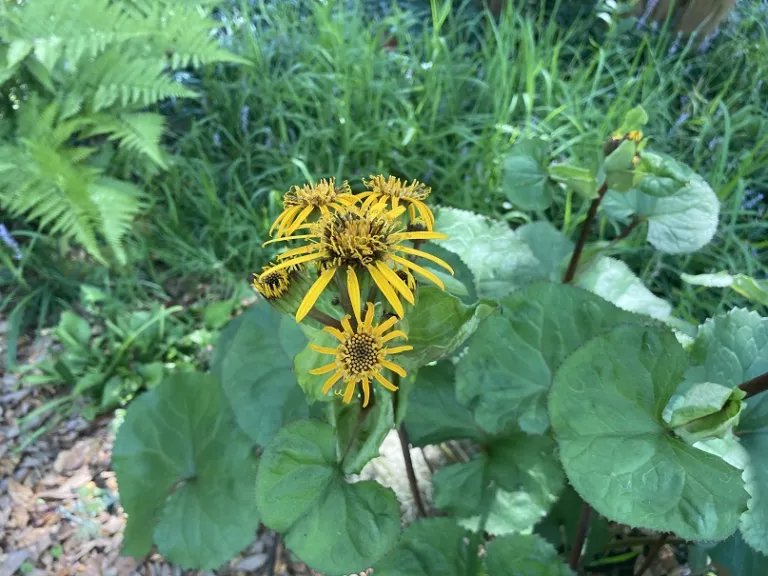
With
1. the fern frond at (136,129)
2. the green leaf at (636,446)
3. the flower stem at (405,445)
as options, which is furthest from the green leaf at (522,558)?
the fern frond at (136,129)

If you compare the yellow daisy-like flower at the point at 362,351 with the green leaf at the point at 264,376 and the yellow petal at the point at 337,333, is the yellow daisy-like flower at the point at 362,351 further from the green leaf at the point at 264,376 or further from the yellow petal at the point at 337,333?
the green leaf at the point at 264,376

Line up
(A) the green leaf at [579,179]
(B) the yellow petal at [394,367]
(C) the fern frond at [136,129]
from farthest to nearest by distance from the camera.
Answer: (C) the fern frond at [136,129] → (A) the green leaf at [579,179] → (B) the yellow petal at [394,367]

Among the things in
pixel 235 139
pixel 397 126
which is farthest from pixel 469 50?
pixel 235 139

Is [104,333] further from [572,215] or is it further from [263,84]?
[572,215]

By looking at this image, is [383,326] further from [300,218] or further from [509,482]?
[509,482]

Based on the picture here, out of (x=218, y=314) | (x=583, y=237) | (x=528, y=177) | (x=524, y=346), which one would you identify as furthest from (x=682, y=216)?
(x=218, y=314)

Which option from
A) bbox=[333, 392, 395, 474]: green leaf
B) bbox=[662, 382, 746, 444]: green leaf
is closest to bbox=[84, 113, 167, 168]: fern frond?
bbox=[333, 392, 395, 474]: green leaf

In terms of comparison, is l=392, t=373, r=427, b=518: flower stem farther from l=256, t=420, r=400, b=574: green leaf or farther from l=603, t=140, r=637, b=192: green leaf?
l=603, t=140, r=637, b=192: green leaf
